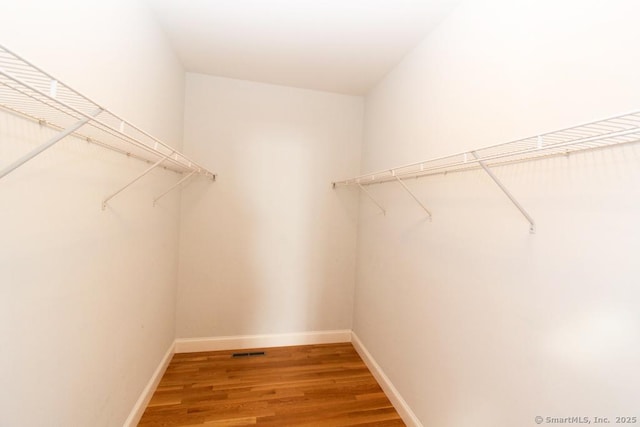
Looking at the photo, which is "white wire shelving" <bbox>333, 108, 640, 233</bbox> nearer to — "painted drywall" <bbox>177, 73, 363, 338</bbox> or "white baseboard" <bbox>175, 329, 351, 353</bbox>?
"painted drywall" <bbox>177, 73, 363, 338</bbox>

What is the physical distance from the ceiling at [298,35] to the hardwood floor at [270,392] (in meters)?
2.50

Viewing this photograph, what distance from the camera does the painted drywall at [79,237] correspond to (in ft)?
2.48

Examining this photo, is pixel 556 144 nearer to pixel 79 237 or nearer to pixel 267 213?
pixel 79 237

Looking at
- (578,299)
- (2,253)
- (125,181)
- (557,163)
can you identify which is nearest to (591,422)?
(578,299)

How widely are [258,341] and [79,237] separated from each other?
6.21 ft

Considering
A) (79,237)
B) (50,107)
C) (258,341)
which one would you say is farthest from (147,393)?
(50,107)

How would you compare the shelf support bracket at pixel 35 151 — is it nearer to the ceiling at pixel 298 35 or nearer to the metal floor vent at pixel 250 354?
the ceiling at pixel 298 35

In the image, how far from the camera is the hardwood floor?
169 cm

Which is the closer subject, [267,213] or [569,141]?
[569,141]

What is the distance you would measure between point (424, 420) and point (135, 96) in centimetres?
245

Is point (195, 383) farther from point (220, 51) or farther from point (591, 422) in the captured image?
point (220, 51)

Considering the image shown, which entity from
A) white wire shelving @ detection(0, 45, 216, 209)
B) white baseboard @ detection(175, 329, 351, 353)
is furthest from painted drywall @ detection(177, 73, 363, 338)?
white wire shelving @ detection(0, 45, 216, 209)

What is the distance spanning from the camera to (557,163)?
2.88 ft

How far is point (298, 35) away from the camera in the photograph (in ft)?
5.66
